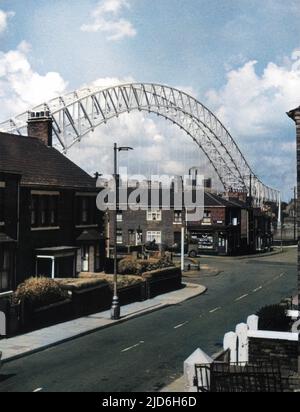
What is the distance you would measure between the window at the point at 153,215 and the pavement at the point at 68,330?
3944 centimetres

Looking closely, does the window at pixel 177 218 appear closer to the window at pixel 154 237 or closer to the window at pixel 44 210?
the window at pixel 154 237

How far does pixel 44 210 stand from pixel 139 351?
57.3 feet

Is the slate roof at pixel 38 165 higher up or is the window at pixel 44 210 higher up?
the slate roof at pixel 38 165

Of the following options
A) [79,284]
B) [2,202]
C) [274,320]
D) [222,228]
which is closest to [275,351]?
[274,320]

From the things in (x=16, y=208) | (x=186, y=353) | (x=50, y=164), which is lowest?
(x=186, y=353)

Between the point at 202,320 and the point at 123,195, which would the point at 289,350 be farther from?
the point at 123,195

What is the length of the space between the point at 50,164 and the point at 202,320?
17.7 meters

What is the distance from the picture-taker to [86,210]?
4262 centimetres

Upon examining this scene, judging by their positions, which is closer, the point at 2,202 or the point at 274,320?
the point at 274,320

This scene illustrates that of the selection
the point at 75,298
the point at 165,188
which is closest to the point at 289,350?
the point at 75,298

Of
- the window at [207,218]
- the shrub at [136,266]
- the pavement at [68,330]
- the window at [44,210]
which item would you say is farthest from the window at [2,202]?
the window at [207,218]

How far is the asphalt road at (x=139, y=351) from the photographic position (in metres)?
17.9

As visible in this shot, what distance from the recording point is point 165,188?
79.9 metres

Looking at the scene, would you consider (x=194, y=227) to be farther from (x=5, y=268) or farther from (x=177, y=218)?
(x=5, y=268)
